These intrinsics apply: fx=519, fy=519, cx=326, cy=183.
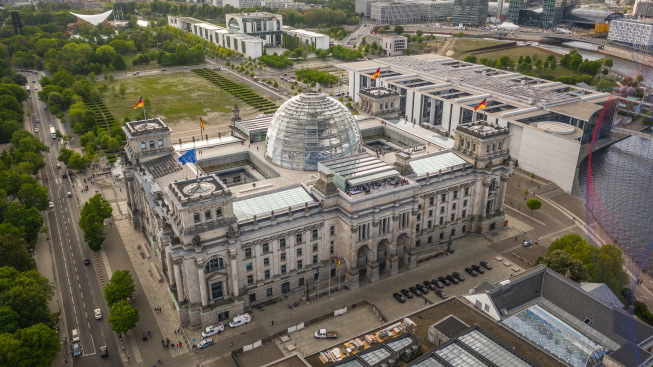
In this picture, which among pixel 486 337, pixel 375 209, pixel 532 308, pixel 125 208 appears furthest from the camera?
pixel 125 208

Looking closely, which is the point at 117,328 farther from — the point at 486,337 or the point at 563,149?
the point at 563,149

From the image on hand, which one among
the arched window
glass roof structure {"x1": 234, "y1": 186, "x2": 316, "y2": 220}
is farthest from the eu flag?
the arched window

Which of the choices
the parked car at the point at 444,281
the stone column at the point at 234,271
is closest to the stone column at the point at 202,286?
the stone column at the point at 234,271

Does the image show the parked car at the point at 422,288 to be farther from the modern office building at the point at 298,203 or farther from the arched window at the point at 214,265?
the arched window at the point at 214,265

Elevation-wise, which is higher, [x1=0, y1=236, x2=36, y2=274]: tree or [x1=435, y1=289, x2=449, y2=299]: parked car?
[x1=0, y1=236, x2=36, y2=274]: tree

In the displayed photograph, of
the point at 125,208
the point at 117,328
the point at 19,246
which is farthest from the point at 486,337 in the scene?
the point at 125,208

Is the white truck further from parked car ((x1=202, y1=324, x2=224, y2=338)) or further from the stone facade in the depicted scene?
parked car ((x1=202, y1=324, x2=224, y2=338))

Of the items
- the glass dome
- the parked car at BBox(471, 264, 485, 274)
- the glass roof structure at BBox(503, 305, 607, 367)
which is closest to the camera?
the glass roof structure at BBox(503, 305, 607, 367)
